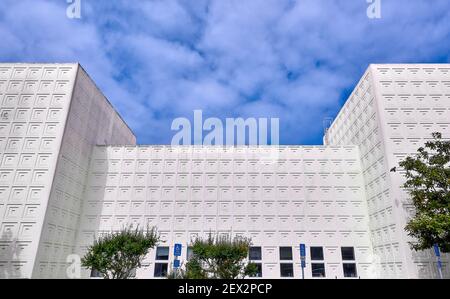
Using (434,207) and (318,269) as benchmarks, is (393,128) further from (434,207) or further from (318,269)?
(318,269)

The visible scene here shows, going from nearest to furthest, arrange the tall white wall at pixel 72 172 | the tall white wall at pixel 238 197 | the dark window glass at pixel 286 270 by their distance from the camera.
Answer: the tall white wall at pixel 72 172, the dark window glass at pixel 286 270, the tall white wall at pixel 238 197

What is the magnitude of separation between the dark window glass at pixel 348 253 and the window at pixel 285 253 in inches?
208

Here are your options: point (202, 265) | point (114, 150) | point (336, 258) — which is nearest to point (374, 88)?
point (336, 258)

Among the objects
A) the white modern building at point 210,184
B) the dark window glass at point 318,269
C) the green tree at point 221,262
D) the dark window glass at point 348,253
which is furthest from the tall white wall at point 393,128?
the green tree at point 221,262

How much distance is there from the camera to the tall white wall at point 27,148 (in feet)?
77.8

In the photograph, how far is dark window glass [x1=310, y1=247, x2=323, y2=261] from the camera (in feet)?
91.6

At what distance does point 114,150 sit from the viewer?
1297 inches

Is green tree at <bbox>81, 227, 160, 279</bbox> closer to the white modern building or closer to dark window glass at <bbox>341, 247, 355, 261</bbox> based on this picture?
the white modern building

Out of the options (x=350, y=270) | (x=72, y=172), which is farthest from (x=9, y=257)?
(x=350, y=270)

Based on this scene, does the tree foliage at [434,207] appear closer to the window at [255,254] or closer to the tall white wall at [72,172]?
the window at [255,254]

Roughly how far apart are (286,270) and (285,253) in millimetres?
1599

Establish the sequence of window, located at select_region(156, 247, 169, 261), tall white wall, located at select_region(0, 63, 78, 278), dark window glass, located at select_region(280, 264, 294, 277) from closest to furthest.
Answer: tall white wall, located at select_region(0, 63, 78, 278), dark window glass, located at select_region(280, 264, 294, 277), window, located at select_region(156, 247, 169, 261)

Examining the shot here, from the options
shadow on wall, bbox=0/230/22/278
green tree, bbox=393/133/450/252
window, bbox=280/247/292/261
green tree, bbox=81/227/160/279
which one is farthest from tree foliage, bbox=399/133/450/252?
shadow on wall, bbox=0/230/22/278

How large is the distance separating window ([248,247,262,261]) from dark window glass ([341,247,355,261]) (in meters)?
8.37
